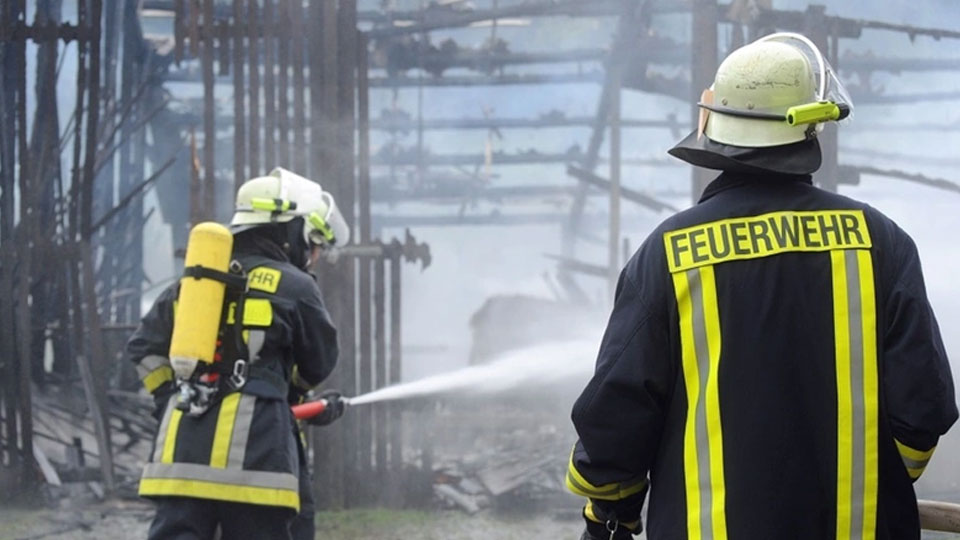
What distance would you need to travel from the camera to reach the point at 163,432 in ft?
14.0

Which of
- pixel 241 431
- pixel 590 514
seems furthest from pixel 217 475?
pixel 590 514

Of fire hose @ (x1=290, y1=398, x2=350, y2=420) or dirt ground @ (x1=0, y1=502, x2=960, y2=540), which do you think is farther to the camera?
dirt ground @ (x1=0, y1=502, x2=960, y2=540)

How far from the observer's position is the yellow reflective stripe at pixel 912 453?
7.47 feet

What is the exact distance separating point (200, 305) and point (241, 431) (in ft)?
1.51

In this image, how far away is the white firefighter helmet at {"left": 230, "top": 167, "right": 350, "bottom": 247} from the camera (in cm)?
461

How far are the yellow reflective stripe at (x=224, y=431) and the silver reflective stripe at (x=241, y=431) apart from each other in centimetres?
1

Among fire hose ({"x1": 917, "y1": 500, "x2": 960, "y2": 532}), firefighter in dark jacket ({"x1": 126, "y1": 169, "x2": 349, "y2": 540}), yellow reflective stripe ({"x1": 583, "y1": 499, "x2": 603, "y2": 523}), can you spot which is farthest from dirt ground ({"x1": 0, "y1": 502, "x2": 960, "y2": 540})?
yellow reflective stripe ({"x1": 583, "y1": 499, "x2": 603, "y2": 523})

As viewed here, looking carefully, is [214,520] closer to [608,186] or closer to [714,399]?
[714,399]

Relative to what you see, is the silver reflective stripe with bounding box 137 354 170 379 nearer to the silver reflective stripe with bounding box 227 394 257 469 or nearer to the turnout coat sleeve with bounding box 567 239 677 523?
the silver reflective stripe with bounding box 227 394 257 469

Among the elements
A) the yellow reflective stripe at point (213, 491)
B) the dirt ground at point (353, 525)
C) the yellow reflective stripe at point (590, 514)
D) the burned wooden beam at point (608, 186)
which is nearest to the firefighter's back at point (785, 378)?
the yellow reflective stripe at point (590, 514)

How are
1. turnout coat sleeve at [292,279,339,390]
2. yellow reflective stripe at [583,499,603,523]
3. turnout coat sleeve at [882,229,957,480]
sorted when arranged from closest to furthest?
1. turnout coat sleeve at [882,229,957,480]
2. yellow reflective stripe at [583,499,603,523]
3. turnout coat sleeve at [292,279,339,390]

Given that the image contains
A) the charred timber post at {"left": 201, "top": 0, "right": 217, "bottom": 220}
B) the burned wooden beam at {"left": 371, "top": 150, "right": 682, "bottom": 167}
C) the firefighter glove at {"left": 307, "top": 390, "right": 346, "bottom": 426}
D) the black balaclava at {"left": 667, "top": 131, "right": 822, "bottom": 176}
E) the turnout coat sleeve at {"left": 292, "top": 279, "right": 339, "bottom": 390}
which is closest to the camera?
the black balaclava at {"left": 667, "top": 131, "right": 822, "bottom": 176}

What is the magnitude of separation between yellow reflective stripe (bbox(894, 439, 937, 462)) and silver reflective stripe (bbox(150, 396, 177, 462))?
108 inches

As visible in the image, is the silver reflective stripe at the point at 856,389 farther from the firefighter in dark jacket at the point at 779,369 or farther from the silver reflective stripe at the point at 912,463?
the silver reflective stripe at the point at 912,463
